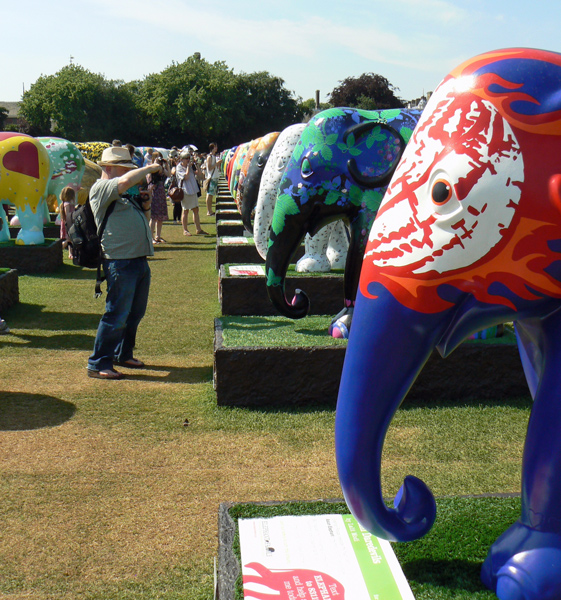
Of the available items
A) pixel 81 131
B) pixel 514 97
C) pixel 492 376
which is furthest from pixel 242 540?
pixel 81 131

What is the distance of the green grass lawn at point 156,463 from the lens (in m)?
2.91

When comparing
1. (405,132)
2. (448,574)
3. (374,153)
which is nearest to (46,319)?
(374,153)

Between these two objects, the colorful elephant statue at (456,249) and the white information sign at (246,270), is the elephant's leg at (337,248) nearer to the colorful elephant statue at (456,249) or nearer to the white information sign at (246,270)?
the white information sign at (246,270)

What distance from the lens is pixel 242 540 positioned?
2.41 meters

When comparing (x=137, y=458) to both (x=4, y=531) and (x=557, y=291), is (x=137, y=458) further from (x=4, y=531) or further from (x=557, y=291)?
(x=557, y=291)

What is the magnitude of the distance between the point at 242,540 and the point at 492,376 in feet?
9.47

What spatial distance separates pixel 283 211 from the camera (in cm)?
434

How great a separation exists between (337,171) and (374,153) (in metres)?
0.27

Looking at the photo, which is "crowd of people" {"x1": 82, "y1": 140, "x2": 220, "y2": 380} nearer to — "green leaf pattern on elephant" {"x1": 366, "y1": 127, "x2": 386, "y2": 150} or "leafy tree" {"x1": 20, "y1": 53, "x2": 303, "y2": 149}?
"green leaf pattern on elephant" {"x1": 366, "y1": 127, "x2": 386, "y2": 150}

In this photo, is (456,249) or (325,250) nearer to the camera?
(456,249)

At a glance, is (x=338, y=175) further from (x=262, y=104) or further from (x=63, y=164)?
(x=262, y=104)

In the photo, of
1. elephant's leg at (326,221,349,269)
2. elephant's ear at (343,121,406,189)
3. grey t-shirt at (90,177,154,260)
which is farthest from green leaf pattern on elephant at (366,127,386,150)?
elephant's leg at (326,221,349,269)

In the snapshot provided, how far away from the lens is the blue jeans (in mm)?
5238

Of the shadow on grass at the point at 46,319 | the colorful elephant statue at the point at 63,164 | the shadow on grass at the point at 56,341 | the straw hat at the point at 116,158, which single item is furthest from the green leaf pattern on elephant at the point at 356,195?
the colorful elephant statue at the point at 63,164
